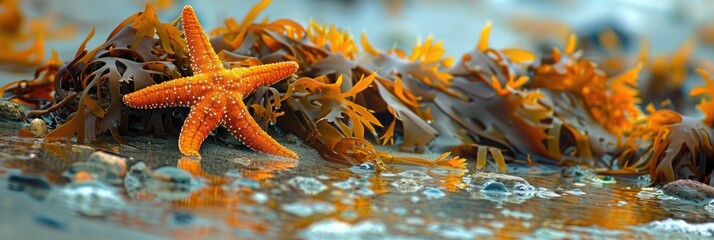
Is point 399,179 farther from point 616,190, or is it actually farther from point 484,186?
point 616,190

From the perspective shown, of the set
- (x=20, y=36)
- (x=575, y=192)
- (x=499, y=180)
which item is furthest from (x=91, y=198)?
(x=20, y=36)

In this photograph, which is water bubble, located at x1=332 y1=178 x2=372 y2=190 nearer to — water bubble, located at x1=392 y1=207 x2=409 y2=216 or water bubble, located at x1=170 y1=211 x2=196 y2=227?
water bubble, located at x1=392 y1=207 x2=409 y2=216

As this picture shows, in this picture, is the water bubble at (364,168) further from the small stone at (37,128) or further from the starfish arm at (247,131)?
the small stone at (37,128)

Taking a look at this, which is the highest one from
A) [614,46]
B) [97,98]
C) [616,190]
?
[614,46]

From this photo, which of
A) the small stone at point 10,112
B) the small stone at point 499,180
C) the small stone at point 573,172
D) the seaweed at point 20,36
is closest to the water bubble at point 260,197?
the small stone at point 499,180

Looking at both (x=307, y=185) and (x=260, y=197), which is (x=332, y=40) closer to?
(x=307, y=185)

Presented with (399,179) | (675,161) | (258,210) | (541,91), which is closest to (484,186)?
(399,179)
